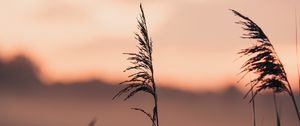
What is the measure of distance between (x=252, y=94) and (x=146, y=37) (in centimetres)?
187

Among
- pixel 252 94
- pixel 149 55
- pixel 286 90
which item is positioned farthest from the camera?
pixel 149 55

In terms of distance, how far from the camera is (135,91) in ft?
28.7

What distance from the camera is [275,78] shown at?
309 inches

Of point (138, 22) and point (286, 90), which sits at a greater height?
point (138, 22)

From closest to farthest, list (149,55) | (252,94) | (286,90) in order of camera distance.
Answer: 1. (286,90)
2. (252,94)
3. (149,55)

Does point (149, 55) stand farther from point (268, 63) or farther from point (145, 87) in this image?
point (268, 63)

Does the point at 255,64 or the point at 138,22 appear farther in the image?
the point at 138,22

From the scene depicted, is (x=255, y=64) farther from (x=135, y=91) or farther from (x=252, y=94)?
(x=135, y=91)

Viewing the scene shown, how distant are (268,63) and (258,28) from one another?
0.50 m

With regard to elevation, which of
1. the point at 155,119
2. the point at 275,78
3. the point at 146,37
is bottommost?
the point at 155,119

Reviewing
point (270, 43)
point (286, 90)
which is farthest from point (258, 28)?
point (286, 90)

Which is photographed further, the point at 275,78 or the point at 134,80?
the point at 134,80

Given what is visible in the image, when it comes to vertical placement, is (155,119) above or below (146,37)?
below

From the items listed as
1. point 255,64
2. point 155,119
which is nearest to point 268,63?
point 255,64
